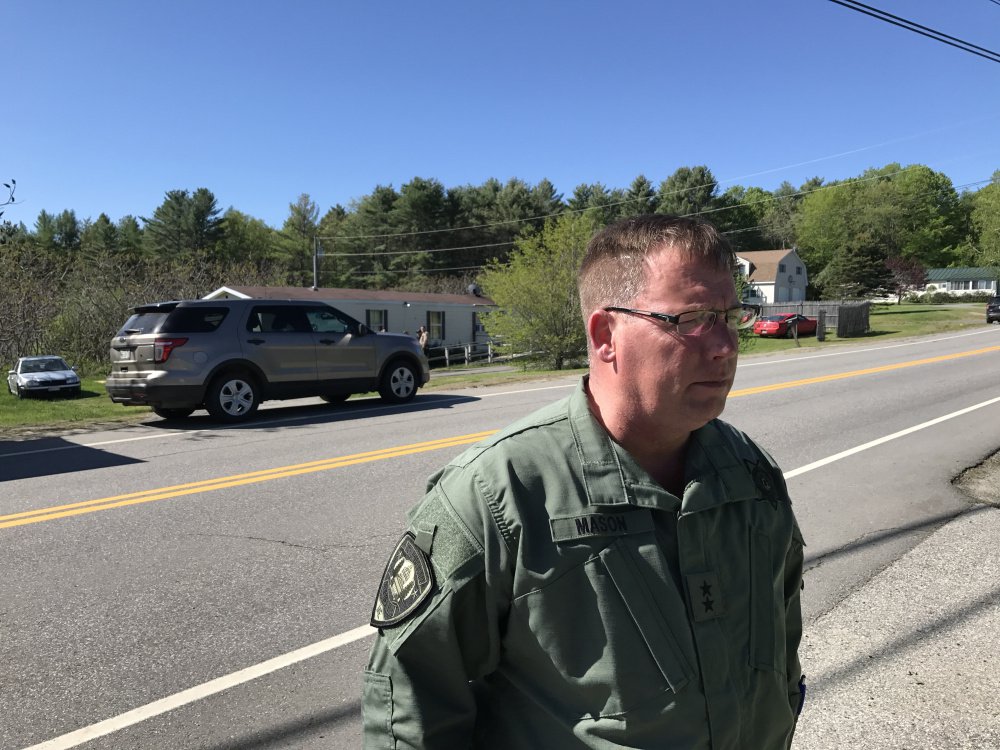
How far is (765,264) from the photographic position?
72750 mm

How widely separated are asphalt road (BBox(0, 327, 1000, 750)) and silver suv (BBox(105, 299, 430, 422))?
63 cm

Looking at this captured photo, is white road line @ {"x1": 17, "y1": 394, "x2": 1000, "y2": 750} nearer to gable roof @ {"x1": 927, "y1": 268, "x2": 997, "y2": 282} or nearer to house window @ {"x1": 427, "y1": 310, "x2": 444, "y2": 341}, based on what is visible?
house window @ {"x1": 427, "y1": 310, "x2": 444, "y2": 341}

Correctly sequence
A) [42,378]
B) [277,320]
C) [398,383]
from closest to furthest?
[277,320], [398,383], [42,378]

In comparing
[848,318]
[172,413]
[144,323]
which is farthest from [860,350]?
[144,323]

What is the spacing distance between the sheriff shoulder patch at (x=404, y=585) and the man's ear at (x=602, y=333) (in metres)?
0.58

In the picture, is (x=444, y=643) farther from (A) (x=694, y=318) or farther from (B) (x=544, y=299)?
(B) (x=544, y=299)

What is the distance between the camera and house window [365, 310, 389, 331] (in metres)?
37.4

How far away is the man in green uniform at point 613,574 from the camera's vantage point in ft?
4.46

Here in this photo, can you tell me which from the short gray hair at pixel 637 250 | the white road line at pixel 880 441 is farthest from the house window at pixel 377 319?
the short gray hair at pixel 637 250

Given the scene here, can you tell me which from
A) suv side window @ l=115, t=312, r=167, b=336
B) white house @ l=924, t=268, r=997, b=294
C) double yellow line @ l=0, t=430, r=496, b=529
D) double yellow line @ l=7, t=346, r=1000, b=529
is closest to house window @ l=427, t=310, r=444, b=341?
suv side window @ l=115, t=312, r=167, b=336

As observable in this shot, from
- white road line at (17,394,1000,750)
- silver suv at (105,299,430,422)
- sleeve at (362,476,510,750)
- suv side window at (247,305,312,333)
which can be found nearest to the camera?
sleeve at (362,476,510,750)

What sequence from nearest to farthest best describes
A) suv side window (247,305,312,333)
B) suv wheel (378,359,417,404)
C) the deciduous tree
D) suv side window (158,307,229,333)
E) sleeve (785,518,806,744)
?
sleeve (785,518,806,744) < suv side window (158,307,229,333) < suv side window (247,305,312,333) < suv wheel (378,359,417,404) < the deciduous tree

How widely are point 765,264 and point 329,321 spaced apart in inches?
2647

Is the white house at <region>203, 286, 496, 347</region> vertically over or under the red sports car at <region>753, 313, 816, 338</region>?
over
